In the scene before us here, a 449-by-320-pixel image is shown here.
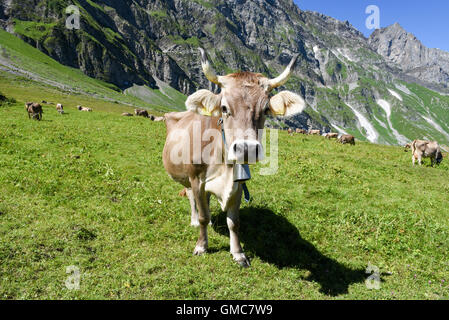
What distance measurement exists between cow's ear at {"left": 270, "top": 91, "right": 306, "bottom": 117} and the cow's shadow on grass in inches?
169

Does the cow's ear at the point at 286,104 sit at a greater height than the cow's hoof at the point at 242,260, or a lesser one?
greater

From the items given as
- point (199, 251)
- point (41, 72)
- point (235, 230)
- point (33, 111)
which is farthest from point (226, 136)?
point (41, 72)

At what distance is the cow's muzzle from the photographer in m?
5.02

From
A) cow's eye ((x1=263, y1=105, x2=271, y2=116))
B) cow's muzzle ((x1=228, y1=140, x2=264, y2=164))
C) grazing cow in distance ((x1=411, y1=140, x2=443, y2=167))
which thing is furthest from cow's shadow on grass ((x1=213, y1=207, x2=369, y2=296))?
grazing cow in distance ((x1=411, y1=140, x2=443, y2=167))

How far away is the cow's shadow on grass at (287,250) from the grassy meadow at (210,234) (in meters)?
0.04

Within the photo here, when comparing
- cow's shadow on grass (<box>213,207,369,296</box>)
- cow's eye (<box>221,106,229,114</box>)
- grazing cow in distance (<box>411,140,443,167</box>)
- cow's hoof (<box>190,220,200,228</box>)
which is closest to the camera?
cow's eye (<box>221,106,229,114</box>)

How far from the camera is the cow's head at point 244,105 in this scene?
5109 millimetres

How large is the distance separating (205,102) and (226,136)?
34.4 inches

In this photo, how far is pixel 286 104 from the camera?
5863mm

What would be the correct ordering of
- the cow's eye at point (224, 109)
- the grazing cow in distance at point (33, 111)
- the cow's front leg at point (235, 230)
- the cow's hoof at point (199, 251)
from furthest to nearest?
the grazing cow in distance at point (33, 111) < the cow's hoof at point (199, 251) < the cow's front leg at point (235, 230) < the cow's eye at point (224, 109)

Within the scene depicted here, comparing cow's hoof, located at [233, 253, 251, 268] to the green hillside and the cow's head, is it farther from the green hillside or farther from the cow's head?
the green hillside

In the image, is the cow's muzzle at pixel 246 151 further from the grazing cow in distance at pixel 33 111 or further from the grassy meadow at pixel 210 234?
the grazing cow in distance at pixel 33 111

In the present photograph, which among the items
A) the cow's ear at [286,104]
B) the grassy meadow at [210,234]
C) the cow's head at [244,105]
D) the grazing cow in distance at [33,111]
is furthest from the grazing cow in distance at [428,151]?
the grazing cow in distance at [33,111]
